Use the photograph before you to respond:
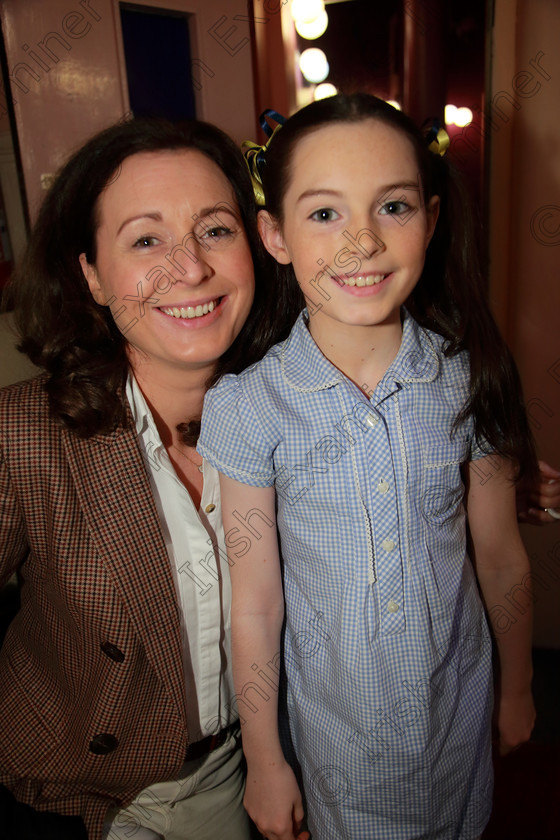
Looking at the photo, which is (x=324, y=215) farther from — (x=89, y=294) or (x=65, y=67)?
(x=65, y=67)

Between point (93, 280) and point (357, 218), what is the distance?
1.84 feet

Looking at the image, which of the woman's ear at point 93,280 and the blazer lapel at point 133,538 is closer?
the blazer lapel at point 133,538

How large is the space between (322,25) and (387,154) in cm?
162

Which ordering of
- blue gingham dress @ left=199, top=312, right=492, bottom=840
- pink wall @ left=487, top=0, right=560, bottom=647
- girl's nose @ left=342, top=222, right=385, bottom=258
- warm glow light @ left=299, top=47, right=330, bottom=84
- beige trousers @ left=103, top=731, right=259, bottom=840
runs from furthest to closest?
warm glow light @ left=299, top=47, right=330, bottom=84 → pink wall @ left=487, top=0, right=560, bottom=647 → beige trousers @ left=103, top=731, right=259, bottom=840 → blue gingham dress @ left=199, top=312, right=492, bottom=840 → girl's nose @ left=342, top=222, right=385, bottom=258

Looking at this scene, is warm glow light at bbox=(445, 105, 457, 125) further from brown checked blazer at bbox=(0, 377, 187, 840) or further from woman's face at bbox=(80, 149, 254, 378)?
brown checked blazer at bbox=(0, 377, 187, 840)

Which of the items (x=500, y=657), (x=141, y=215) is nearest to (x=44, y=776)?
(x=500, y=657)

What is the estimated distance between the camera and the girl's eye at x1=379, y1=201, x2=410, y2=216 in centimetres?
88

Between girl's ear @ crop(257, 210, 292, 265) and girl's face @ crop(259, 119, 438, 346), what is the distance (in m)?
0.07

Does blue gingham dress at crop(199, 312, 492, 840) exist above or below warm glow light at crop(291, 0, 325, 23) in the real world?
below

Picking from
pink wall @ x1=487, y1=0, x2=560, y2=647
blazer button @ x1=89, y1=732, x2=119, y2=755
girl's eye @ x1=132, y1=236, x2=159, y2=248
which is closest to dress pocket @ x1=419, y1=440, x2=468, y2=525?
girl's eye @ x1=132, y1=236, x2=159, y2=248

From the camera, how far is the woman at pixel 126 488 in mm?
1054

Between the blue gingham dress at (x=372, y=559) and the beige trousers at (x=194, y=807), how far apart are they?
0.29 meters

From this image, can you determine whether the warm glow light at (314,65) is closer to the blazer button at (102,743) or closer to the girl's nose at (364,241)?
the girl's nose at (364,241)

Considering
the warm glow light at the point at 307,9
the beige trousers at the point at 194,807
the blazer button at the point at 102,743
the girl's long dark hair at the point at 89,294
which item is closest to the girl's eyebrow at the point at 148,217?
the girl's long dark hair at the point at 89,294
